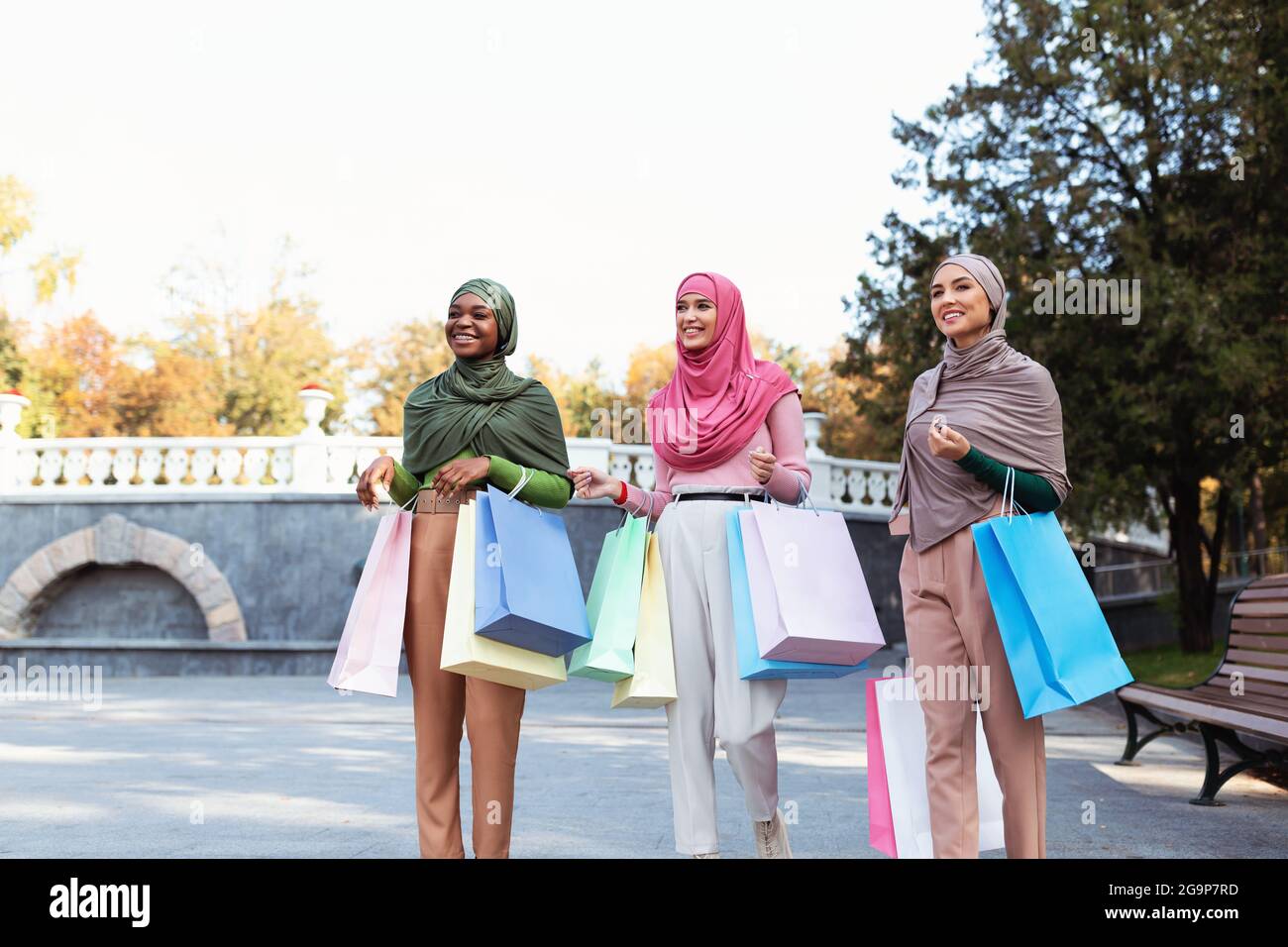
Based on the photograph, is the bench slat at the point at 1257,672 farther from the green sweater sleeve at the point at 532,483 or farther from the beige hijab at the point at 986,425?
the green sweater sleeve at the point at 532,483

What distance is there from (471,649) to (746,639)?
831 mm

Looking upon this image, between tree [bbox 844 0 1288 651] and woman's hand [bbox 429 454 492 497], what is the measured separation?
1074 centimetres

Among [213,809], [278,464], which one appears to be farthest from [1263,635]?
[278,464]

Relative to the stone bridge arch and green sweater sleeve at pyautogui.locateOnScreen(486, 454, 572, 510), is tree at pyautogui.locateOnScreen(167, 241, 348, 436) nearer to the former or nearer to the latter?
the stone bridge arch

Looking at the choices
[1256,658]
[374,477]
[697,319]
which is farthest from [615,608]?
[1256,658]

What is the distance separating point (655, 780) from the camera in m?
6.35

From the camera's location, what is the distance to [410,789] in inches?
234

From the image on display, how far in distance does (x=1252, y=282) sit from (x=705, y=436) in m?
11.3

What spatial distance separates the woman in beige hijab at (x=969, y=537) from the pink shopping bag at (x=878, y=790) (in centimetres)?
16

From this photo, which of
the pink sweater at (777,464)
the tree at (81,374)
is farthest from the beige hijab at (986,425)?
the tree at (81,374)

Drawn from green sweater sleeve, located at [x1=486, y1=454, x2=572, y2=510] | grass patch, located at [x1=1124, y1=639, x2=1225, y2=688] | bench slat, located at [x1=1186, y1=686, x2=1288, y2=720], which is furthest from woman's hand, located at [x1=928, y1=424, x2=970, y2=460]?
grass patch, located at [x1=1124, y1=639, x2=1225, y2=688]

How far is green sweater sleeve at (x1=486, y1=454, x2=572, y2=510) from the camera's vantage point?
3521 mm
